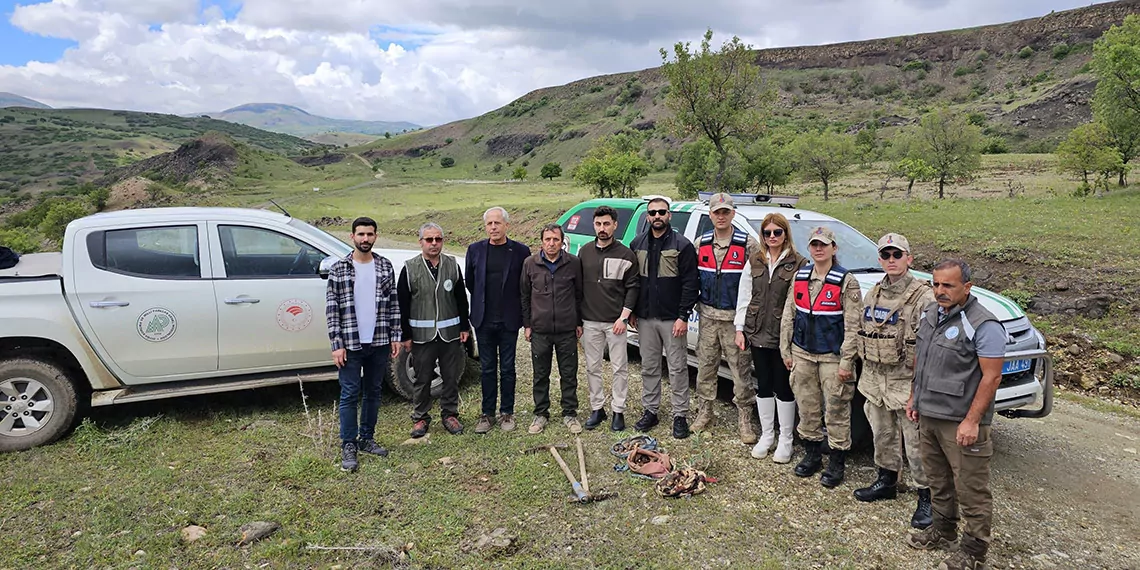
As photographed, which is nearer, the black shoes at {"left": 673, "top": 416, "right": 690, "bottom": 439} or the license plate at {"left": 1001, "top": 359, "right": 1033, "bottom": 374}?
the license plate at {"left": 1001, "top": 359, "right": 1033, "bottom": 374}

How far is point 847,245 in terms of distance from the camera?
6.06 meters

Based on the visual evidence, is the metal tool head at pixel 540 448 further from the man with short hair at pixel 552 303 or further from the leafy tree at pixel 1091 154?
the leafy tree at pixel 1091 154

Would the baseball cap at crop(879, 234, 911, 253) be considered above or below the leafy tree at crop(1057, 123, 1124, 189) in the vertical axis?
below

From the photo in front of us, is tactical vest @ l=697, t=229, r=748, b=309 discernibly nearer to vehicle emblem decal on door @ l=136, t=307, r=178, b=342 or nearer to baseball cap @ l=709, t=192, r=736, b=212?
baseball cap @ l=709, t=192, r=736, b=212

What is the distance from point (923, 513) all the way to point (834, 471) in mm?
668

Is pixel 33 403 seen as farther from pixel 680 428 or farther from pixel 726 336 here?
pixel 726 336

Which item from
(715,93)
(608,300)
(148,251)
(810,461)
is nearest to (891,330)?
(810,461)

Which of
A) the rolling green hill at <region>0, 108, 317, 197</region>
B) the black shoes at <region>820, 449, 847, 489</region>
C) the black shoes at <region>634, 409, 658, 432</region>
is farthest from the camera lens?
the rolling green hill at <region>0, 108, 317, 197</region>

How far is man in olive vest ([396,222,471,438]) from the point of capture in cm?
503

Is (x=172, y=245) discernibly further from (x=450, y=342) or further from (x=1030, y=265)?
(x=1030, y=265)

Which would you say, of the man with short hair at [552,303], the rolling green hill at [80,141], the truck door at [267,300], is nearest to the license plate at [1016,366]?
the man with short hair at [552,303]

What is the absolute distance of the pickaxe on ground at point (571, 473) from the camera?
424 centimetres

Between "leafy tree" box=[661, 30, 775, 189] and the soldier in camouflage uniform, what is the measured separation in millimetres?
24746

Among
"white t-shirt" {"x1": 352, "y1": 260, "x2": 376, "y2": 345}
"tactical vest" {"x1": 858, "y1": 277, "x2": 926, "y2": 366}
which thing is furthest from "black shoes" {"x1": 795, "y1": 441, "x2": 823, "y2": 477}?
"white t-shirt" {"x1": 352, "y1": 260, "x2": 376, "y2": 345}
